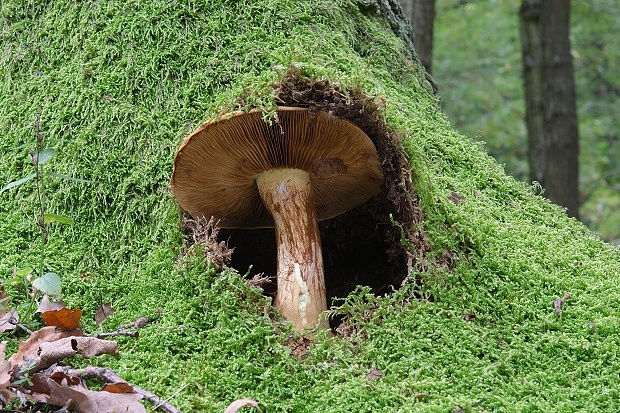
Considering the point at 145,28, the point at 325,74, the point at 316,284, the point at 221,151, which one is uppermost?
the point at 145,28

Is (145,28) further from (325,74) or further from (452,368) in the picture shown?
(452,368)

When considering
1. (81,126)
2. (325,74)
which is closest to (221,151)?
(325,74)

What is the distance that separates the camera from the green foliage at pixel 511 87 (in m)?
11.8

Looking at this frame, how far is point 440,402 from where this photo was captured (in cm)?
197

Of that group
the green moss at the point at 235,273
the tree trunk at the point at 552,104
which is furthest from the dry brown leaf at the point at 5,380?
the tree trunk at the point at 552,104

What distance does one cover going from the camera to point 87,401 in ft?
6.01

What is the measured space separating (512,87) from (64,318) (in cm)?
1291

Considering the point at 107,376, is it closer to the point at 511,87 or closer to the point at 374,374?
the point at 374,374

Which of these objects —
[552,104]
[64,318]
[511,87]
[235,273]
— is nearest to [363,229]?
[235,273]

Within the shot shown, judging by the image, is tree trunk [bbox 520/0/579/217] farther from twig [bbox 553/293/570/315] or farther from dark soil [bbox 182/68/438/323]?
twig [bbox 553/293/570/315]

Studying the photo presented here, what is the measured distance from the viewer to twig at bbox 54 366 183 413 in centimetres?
192

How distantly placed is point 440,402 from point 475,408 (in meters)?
0.11

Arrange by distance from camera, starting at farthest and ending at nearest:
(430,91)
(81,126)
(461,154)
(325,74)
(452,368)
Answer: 1. (430,91)
2. (461,154)
3. (81,126)
4. (325,74)
5. (452,368)

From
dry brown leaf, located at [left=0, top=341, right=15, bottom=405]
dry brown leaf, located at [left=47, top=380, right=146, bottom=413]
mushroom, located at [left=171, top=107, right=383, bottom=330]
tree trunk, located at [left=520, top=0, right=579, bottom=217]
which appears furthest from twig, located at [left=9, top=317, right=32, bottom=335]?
tree trunk, located at [left=520, top=0, right=579, bottom=217]
